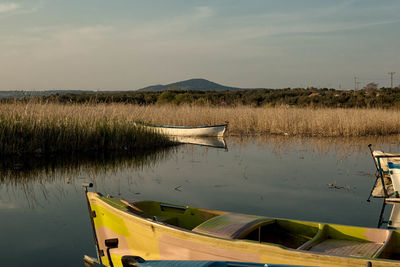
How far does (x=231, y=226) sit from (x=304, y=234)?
3.09ft

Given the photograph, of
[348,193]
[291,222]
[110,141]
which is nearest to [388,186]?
[348,193]

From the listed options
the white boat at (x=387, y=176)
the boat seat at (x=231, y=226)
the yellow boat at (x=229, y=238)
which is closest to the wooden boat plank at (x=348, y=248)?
the yellow boat at (x=229, y=238)

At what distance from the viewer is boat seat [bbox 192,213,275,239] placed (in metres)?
5.01

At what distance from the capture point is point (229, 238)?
4816 millimetres

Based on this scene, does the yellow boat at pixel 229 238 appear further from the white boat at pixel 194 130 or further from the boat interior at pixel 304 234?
the white boat at pixel 194 130

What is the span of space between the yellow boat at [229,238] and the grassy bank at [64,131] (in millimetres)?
9230

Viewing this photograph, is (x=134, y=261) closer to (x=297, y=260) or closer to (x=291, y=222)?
(x=297, y=260)

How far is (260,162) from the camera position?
13820 mm

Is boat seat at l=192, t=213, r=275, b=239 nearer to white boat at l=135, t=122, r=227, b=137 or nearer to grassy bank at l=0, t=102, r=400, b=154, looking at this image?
grassy bank at l=0, t=102, r=400, b=154

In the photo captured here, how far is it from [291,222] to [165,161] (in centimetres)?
879

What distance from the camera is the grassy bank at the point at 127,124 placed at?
14.6 meters

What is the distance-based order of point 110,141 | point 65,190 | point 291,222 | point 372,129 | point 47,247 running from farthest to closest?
point 372,129 → point 110,141 → point 65,190 → point 47,247 → point 291,222

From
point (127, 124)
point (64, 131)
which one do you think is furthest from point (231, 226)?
point (127, 124)

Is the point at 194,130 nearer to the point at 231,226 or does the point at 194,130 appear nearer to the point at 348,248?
the point at 231,226
